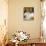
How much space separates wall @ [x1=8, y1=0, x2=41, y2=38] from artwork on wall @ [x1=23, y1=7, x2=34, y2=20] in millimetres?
88

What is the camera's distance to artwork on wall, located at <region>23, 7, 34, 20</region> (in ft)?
13.9

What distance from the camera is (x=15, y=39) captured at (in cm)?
326

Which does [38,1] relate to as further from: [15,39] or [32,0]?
[15,39]

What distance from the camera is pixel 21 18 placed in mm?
4285

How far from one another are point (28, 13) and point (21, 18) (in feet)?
0.83

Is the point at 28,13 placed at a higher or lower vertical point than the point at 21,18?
higher

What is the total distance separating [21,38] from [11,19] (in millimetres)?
1197

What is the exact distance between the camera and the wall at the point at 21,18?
13.9 feet

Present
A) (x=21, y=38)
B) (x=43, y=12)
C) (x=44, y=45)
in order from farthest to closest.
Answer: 1. (x=43, y=12)
2. (x=21, y=38)
3. (x=44, y=45)

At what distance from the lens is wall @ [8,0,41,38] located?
4242mm

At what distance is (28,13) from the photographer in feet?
13.9

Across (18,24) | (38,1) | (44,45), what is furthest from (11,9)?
(44,45)

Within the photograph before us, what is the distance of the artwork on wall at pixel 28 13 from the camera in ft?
13.9

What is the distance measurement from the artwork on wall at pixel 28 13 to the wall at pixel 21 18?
0.29 ft
